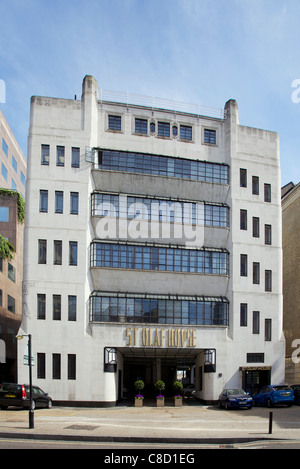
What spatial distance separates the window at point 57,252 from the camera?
35031mm

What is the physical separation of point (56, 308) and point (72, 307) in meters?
1.11

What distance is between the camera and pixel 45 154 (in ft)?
119

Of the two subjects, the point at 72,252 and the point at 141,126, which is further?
the point at 141,126

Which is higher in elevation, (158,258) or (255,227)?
(255,227)

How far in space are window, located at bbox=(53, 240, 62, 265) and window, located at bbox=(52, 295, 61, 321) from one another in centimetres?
247

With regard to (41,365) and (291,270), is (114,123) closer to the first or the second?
(41,365)

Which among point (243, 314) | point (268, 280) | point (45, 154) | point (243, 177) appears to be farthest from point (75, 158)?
point (268, 280)

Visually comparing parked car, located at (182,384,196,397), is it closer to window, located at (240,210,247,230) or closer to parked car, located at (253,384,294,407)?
parked car, located at (253,384,294,407)

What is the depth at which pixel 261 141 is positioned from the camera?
1604 inches

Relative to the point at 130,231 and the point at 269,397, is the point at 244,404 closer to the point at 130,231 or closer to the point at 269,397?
the point at 269,397

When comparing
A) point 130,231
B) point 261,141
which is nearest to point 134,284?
point 130,231

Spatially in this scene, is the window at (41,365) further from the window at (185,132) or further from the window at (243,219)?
the window at (185,132)

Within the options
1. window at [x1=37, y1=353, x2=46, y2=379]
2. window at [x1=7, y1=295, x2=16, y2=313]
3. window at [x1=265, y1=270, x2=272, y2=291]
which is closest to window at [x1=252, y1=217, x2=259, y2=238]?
window at [x1=265, y1=270, x2=272, y2=291]

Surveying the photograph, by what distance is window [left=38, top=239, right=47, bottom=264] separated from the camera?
34.9m
